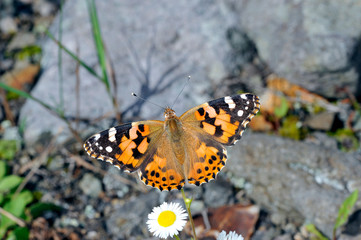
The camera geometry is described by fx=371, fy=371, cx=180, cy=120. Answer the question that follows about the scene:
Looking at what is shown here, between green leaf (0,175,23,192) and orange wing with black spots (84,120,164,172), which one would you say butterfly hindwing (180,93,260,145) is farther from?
green leaf (0,175,23,192)

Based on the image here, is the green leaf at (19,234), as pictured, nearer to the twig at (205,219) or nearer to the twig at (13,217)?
the twig at (13,217)

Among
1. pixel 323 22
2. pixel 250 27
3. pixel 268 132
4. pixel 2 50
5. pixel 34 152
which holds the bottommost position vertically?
pixel 268 132

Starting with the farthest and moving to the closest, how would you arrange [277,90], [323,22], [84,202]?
[277,90] < [323,22] < [84,202]

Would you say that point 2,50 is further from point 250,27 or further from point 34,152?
point 250,27

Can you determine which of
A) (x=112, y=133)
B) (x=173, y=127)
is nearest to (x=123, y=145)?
(x=112, y=133)

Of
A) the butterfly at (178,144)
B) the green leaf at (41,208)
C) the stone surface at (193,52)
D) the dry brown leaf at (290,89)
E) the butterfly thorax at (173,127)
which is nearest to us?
the butterfly at (178,144)

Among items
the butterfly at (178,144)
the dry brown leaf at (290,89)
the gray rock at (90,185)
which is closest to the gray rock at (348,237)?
the butterfly at (178,144)

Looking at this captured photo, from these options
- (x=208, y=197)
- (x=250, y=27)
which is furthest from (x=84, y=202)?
(x=250, y=27)
